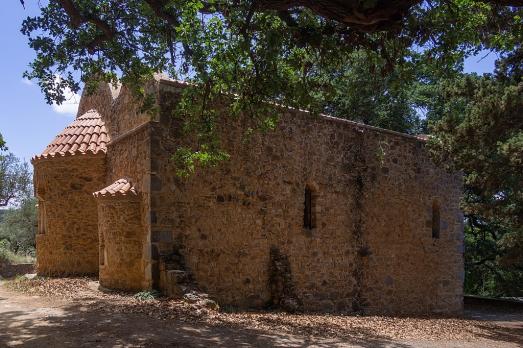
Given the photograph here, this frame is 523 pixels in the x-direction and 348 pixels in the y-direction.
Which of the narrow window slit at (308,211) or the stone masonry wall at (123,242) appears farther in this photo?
the narrow window slit at (308,211)

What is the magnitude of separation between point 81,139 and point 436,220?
1125 cm

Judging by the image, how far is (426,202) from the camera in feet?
52.1

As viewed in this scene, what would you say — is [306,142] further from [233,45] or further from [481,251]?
[481,251]

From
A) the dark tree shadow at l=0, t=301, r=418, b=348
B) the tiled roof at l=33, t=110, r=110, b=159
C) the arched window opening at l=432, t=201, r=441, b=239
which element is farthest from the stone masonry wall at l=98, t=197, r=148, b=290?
the arched window opening at l=432, t=201, r=441, b=239

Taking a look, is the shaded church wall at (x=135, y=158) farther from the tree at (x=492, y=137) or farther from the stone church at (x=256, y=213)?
the tree at (x=492, y=137)

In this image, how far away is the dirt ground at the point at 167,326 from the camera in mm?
7261

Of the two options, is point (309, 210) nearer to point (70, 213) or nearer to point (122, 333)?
point (70, 213)

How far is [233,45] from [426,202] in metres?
10.2

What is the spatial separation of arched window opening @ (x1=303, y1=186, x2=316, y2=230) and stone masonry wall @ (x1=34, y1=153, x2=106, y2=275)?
5.52 metres

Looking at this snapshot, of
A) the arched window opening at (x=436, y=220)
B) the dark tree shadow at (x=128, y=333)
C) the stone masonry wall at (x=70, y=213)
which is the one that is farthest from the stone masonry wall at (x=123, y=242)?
the arched window opening at (x=436, y=220)

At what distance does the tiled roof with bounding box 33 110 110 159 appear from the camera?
13664 millimetres

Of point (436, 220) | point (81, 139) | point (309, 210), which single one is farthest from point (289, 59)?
point (436, 220)

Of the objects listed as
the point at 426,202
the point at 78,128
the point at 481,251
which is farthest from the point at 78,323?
the point at 481,251

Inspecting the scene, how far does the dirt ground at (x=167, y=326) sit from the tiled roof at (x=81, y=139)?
11.2 ft
